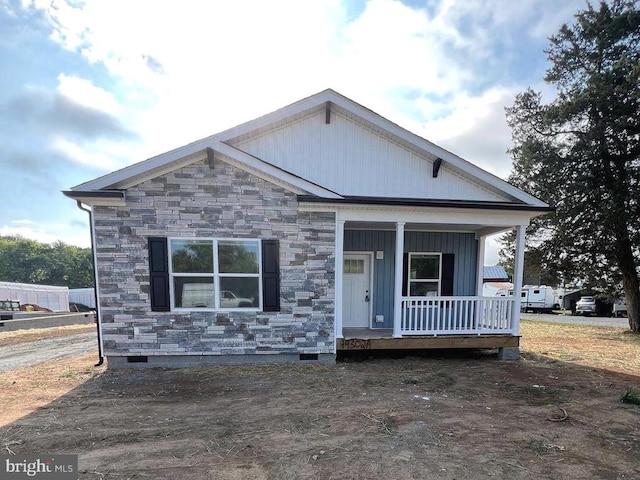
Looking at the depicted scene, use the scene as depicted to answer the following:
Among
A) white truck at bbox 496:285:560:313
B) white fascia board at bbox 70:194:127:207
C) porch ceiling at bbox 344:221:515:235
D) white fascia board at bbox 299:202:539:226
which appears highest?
white fascia board at bbox 70:194:127:207

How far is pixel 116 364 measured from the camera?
20.3 feet

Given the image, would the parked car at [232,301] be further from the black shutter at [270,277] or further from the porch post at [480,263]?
the porch post at [480,263]

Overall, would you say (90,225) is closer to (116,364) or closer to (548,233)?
(116,364)

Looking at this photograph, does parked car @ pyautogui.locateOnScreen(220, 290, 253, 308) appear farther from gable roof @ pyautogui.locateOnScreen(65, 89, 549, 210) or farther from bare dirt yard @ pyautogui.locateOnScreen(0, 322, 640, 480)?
gable roof @ pyautogui.locateOnScreen(65, 89, 549, 210)

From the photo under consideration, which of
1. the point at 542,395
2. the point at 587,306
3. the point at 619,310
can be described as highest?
the point at 542,395

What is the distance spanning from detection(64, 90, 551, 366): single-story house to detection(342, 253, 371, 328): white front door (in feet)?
3.04

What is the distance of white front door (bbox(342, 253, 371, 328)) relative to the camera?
8141 mm

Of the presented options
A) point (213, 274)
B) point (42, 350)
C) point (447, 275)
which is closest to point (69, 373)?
point (213, 274)

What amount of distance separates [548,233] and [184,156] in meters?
13.0

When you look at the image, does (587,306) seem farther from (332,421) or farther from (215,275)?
(215,275)

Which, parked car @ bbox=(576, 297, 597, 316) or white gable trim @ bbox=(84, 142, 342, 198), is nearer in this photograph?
white gable trim @ bbox=(84, 142, 342, 198)

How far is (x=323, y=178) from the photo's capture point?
6977 millimetres

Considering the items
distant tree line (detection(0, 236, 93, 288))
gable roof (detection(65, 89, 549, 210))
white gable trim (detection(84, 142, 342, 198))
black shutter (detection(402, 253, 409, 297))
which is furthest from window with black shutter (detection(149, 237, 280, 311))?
distant tree line (detection(0, 236, 93, 288))

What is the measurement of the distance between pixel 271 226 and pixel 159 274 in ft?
7.61
